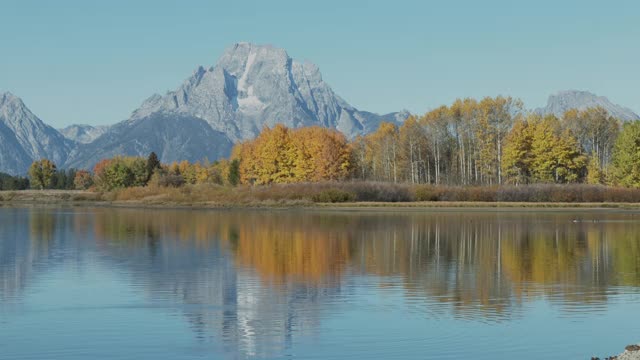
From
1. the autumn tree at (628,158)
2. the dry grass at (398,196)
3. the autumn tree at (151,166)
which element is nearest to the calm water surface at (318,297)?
the dry grass at (398,196)

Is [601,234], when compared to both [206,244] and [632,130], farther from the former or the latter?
[632,130]

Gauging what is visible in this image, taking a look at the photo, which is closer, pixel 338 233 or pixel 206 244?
pixel 206 244

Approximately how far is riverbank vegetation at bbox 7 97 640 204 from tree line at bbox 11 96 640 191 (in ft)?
0.51

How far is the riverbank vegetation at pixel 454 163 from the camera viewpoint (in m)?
107

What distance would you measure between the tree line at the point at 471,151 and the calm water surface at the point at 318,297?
217 feet

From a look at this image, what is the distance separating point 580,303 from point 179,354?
511 inches

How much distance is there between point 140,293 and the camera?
91.7 ft

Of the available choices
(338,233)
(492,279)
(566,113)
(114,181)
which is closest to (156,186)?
(114,181)

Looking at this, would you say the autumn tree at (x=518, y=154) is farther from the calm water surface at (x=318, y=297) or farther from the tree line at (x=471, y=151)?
the calm water surface at (x=318, y=297)

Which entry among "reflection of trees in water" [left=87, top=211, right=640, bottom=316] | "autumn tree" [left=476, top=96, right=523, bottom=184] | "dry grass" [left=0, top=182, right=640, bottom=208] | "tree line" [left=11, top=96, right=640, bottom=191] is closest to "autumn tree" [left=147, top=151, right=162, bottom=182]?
"tree line" [left=11, top=96, right=640, bottom=191]

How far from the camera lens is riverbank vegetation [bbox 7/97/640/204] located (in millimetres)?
107062

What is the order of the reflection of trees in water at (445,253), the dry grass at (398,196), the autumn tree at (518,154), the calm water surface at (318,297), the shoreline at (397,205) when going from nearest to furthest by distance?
the calm water surface at (318,297)
the reflection of trees in water at (445,253)
the shoreline at (397,205)
the dry grass at (398,196)
the autumn tree at (518,154)

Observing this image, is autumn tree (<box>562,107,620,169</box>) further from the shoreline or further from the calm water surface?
the calm water surface

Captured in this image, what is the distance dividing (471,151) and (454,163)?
4.17 metres
